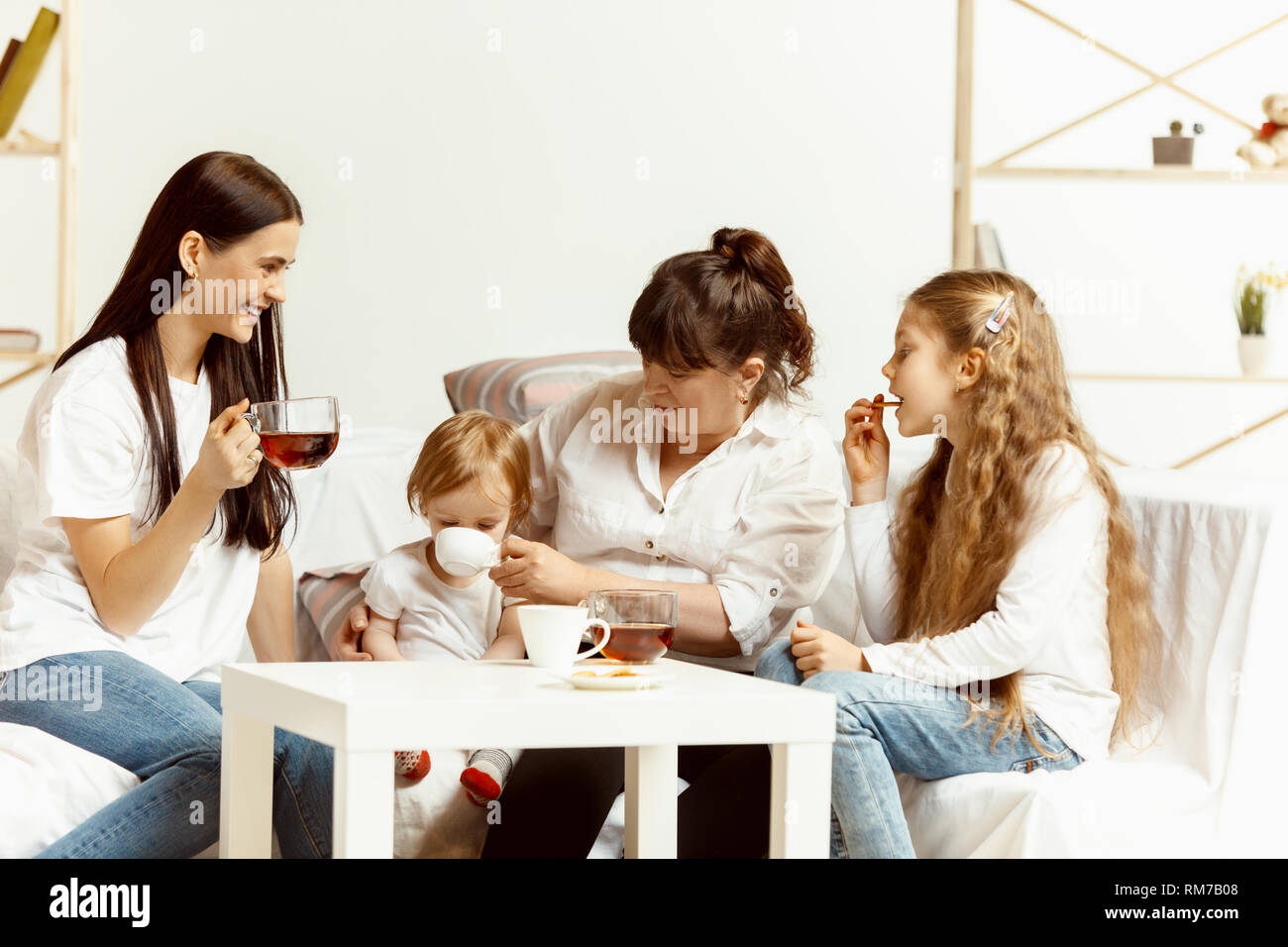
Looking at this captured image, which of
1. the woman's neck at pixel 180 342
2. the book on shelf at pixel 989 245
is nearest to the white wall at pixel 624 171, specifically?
the book on shelf at pixel 989 245

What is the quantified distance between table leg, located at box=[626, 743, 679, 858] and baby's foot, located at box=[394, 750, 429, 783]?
0.27 m

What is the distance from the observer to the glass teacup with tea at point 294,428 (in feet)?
4.87

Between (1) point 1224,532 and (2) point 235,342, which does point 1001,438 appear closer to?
(1) point 1224,532

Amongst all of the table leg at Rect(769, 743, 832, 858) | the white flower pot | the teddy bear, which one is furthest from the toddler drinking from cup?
the teddy bear

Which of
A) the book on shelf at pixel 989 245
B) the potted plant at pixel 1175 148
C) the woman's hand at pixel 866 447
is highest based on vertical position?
the potted plant at pixel 1175 148

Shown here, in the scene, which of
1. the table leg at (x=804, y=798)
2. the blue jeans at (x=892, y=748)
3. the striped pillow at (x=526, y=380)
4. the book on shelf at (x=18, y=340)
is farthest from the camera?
the book on shelf at (x=18, y=340)

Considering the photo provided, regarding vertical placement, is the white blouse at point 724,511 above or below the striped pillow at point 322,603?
above

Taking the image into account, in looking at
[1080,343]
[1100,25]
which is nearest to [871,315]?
[1080,343]

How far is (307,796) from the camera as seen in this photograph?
1456 millimetres

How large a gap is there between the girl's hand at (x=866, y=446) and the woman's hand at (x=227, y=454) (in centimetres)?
71

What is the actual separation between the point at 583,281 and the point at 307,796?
1876mm

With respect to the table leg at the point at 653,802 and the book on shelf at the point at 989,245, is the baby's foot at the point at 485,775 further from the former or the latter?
the book on shelf at the point at 989,245

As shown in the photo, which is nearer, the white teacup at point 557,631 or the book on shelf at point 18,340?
the white teacup at point 557,631

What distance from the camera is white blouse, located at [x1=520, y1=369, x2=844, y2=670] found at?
5.79 ft
